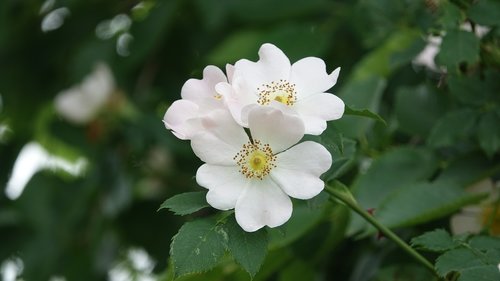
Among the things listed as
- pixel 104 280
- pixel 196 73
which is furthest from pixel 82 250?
pixel 196 73

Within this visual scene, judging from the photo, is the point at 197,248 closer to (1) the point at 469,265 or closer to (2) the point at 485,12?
(1) the point at 469,265

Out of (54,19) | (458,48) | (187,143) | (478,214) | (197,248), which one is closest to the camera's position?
(197,248)

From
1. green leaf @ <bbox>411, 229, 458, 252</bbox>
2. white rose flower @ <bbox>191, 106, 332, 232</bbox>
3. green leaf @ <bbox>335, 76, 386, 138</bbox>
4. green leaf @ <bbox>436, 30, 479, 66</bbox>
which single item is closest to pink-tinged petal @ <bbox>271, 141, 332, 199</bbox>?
white rose flower @ <bbox>191, 106, 332, 232</bbox>

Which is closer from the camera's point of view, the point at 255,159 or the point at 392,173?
the point at 255,159

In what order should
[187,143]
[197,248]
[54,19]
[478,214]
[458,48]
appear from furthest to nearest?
[54,19], [187,143], [478,214], [458,48], [197,248]

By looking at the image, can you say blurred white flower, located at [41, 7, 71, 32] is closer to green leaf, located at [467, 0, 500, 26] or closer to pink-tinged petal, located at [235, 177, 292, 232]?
green leaf, located at [467, 0, 500, 26]

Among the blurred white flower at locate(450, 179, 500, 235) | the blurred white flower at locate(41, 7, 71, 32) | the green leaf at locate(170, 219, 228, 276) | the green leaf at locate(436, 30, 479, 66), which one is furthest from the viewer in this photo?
the blurred white flower at locate(41, 7, 71, 32)

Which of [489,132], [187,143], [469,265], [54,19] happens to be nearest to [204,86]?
[469,265]

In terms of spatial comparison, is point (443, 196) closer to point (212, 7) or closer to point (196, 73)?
point (196, 73)
